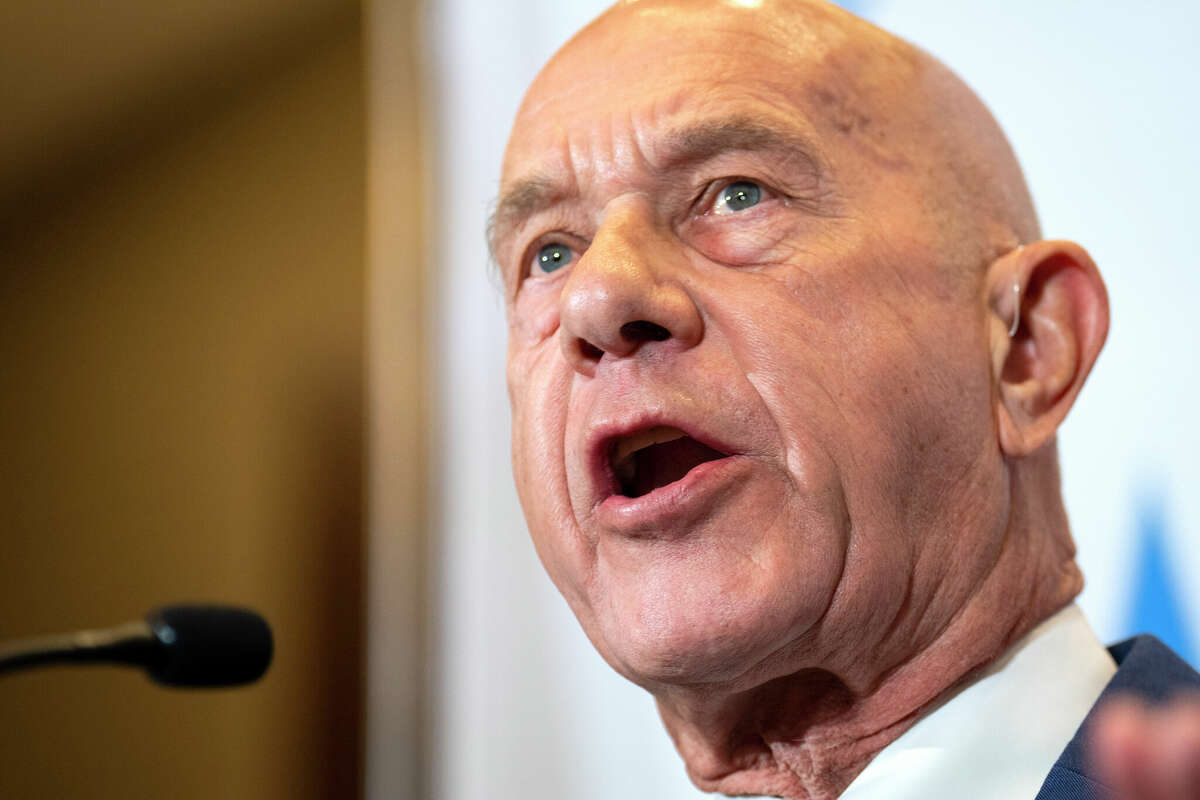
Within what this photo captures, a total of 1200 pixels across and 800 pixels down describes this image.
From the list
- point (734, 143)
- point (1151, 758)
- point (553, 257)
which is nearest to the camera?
point (1151, 758)

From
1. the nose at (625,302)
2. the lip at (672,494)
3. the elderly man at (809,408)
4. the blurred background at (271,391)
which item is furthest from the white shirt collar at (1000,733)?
the blurred background at (271,391)

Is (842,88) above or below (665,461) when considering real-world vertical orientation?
above

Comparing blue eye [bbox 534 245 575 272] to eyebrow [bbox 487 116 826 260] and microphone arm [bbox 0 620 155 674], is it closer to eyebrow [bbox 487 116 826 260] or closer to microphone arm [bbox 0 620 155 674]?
eyebrow [bbox 487 116 826 260]

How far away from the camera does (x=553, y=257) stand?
123 centimetres

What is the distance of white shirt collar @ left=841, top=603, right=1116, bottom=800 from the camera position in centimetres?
103

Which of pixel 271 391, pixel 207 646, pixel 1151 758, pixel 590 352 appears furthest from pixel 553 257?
pixel 271 391

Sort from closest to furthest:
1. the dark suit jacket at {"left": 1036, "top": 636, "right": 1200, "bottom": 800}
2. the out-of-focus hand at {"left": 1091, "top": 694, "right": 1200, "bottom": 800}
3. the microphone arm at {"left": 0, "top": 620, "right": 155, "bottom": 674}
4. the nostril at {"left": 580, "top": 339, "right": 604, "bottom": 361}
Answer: the out-of-focus hand at {"left": 1091, "top": 694, "right": 1200, "bottom": 800}
the microphone arm at {"left": 0, "top": 620, "right": 155, "bottom": 674}
the dark suit jacket at {"left": 1036, "top": 636, "right": 1200, "bottom": 800}
the nostril at {"left": 580, "top": 339, "right": 604, "bottom": 361}

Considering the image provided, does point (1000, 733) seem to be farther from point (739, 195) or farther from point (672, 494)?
point (739, 195)

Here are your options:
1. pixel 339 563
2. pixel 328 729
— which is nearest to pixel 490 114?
pixel 339 563

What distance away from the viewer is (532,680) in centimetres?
220

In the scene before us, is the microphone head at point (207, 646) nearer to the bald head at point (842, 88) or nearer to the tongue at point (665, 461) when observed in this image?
the tongue at point (665, 461)

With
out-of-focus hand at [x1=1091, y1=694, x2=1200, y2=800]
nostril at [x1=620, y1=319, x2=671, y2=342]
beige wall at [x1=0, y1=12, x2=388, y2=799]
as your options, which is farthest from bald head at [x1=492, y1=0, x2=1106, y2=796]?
beige wall at [x1=0, y1=12, x2=388, y2=799]

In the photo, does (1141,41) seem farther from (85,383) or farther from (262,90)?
(85,383)

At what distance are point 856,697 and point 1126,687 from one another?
0.22 m
